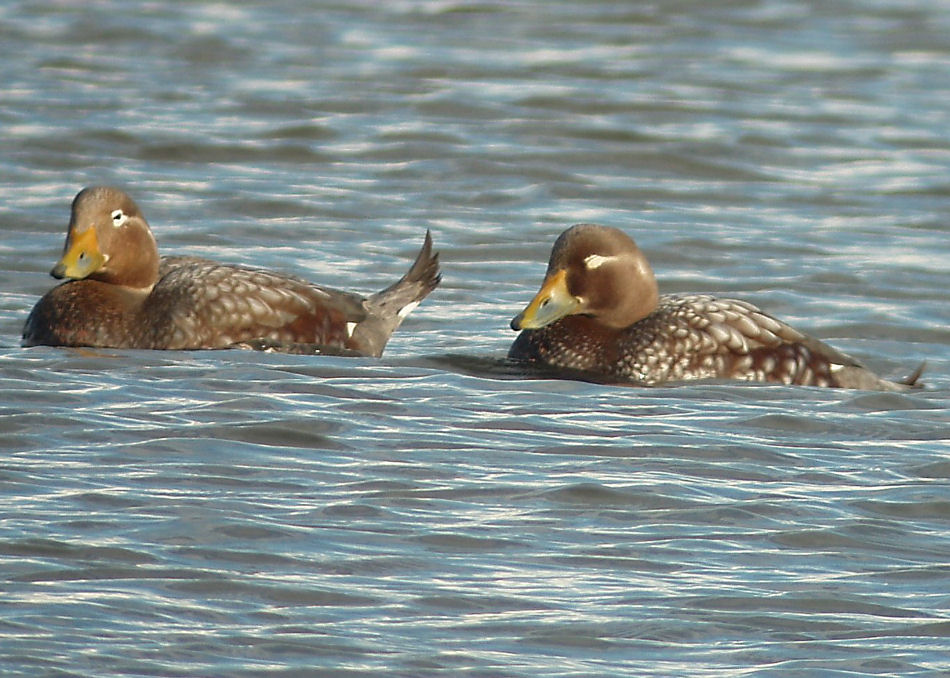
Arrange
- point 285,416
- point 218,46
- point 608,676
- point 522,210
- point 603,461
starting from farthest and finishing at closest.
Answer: point 218,46 → point 522,210 → point 285,416 → point 603,461 → point 608,676

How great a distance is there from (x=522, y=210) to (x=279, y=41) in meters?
6.10

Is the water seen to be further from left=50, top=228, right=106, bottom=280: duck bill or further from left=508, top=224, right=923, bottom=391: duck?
left=50, top=228, right=106, bottom=280: duck bill

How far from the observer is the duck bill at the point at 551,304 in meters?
9.25

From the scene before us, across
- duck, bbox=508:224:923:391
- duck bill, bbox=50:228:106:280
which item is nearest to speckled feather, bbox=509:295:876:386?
duck, bbox=508:224:923:391

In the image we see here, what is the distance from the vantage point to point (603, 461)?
755 cm

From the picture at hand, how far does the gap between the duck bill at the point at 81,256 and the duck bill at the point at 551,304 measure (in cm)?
201

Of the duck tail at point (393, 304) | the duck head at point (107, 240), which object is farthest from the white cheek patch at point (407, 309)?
the duck head at point (107, 240)

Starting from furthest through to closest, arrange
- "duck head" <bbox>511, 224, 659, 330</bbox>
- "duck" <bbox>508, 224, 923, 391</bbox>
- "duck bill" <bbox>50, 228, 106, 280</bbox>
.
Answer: "duck bill" <bbox>50, 228, 106, 280</bbox> → "duck head" <bbox>511, 224, 659, 330</bbox> → "duck" <bbox>508, 224, 923, 391</bbox>

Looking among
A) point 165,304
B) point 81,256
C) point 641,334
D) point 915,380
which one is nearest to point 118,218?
point 81,256

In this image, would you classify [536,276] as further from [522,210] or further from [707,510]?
[707,510]

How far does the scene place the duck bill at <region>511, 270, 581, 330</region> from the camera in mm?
9250

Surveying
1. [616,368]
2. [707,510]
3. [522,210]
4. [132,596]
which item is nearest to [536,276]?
[522,210]

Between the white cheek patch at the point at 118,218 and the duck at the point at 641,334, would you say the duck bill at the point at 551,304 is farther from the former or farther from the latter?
the white cheek patch at the point at 118,218

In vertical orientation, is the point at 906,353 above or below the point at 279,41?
below
